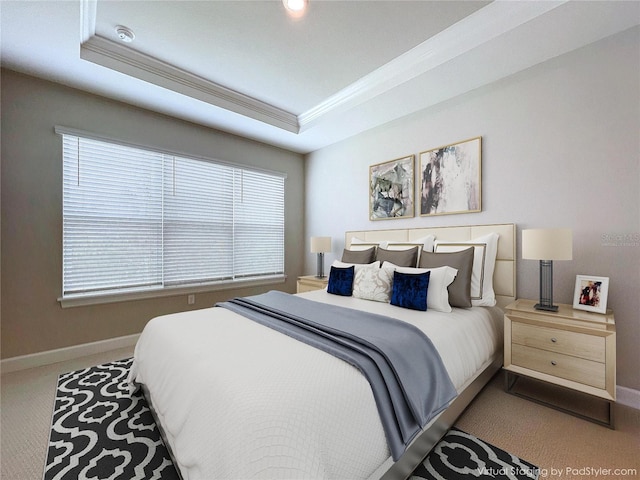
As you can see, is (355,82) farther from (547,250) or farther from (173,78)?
(547,250)

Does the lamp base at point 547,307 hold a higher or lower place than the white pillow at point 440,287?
lower

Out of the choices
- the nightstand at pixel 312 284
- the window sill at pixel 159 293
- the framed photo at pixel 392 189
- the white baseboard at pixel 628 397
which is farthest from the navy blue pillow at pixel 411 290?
the window sill at pixel 159 293

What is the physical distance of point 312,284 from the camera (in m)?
3.80

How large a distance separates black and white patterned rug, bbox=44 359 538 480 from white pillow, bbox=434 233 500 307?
3.50 ft

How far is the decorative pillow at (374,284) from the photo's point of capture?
248 centimetres

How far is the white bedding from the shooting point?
91 cm

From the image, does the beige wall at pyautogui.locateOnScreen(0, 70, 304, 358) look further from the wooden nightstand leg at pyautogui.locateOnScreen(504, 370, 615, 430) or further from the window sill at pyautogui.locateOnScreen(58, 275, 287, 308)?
the wooden nightstand leg at pyautogui.locateOnScreen(504, 370, 615, 430)

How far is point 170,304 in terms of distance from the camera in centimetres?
343

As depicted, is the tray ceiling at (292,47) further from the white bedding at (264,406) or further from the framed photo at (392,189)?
the white bedding at (264,406)

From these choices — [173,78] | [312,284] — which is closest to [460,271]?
[312,284]

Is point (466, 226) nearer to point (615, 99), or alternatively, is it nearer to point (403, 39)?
point (615, 99)

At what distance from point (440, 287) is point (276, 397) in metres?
1.65

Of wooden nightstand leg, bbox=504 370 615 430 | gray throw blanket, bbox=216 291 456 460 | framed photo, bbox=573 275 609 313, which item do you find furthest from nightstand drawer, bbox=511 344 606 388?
gray throw blanket, bbox=216 291 456 460

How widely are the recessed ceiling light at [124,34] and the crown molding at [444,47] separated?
6.27 ft
